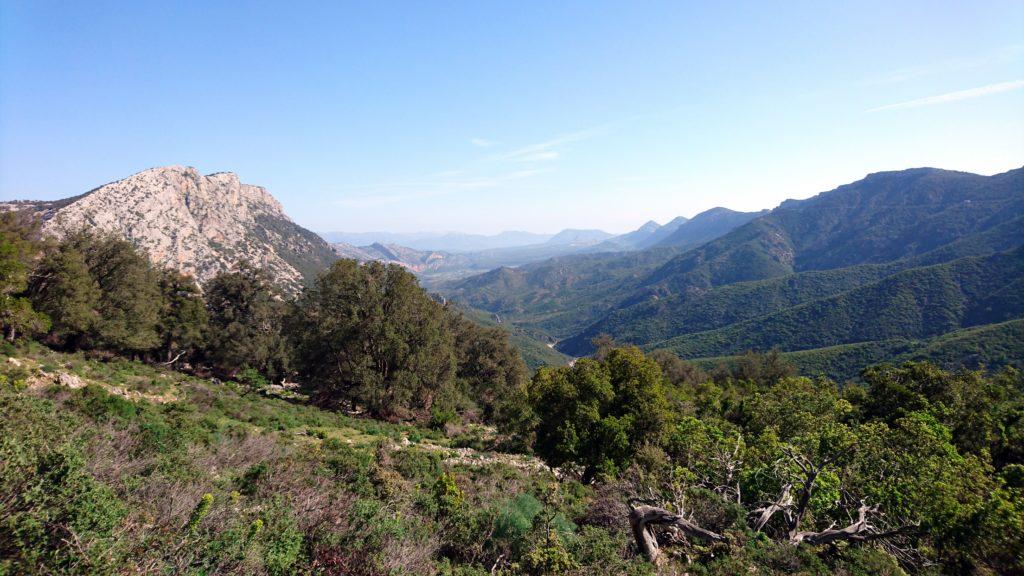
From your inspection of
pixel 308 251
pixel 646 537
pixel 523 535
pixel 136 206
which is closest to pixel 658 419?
pixel 646 537

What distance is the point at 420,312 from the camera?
97.1 feet

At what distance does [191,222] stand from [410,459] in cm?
17166

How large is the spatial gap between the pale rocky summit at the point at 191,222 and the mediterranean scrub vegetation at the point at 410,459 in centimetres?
8267

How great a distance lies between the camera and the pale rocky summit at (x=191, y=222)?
11400 cm

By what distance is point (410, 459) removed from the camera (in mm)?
14359

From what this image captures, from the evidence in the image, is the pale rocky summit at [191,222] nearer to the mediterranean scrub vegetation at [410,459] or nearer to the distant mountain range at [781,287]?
the distant mountain range at [781,287]


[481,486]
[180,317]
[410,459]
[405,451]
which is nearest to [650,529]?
[481,486]

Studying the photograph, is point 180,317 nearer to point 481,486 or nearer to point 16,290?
point 16,290

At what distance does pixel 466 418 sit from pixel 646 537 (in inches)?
915

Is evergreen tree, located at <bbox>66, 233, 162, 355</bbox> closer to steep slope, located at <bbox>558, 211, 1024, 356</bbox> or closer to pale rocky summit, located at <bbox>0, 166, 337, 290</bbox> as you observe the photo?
pale rocky summit, located at <bbox>0, 166, 337, 290</bbox>

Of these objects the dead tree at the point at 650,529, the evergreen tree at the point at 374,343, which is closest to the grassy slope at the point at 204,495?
the dead tree at the point at 650,529

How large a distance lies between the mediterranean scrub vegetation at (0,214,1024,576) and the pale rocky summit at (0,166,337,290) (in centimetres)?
8267

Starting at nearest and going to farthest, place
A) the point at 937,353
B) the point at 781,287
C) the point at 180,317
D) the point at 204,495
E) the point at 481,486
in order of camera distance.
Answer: the point at 204,495
the point at 481,486
the point at 180,317
the point at 937,353
the point at 781,287

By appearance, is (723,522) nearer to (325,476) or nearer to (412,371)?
(325,476)
